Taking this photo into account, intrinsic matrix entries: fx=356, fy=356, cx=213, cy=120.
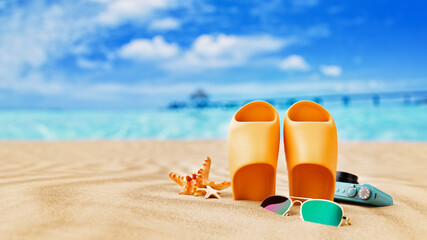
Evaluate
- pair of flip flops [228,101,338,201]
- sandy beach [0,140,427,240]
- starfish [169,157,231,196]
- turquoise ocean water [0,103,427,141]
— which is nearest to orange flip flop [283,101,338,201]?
pair of flip flops [228,101,338,201]

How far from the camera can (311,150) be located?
1.73 meters

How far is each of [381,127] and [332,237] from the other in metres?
11.0

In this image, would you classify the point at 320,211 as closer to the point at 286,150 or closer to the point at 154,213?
the point at 286,150

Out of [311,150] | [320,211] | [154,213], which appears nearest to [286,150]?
[311,150]

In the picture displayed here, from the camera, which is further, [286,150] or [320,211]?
[286,150]

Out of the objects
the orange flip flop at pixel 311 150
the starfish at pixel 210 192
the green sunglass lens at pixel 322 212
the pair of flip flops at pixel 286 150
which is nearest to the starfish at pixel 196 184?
the starfish at pixel 210 192

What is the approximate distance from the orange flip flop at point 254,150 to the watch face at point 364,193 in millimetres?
450

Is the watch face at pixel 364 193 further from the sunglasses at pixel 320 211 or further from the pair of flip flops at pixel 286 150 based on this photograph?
the sunglasses at pixel 320 211

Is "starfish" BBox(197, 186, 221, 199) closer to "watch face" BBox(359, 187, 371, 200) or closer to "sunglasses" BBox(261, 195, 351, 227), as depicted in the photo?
"sunglasses" BBox(261, 195, 351, 227)

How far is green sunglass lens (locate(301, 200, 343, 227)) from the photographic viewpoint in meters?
1.50

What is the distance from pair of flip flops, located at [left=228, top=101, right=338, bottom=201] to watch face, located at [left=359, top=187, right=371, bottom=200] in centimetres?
18

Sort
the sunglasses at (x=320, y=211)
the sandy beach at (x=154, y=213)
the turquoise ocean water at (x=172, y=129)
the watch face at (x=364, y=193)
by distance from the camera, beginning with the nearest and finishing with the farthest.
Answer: the sandy beach at (x=154, y=213) → the sunglasses at (x=320, y=211) → the watch face at (x=364, y=193) → the turquoise ocean water at (x=172, y=129)

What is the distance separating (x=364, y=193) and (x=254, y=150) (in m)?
0.63

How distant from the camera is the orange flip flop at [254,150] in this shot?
1.78 meters
